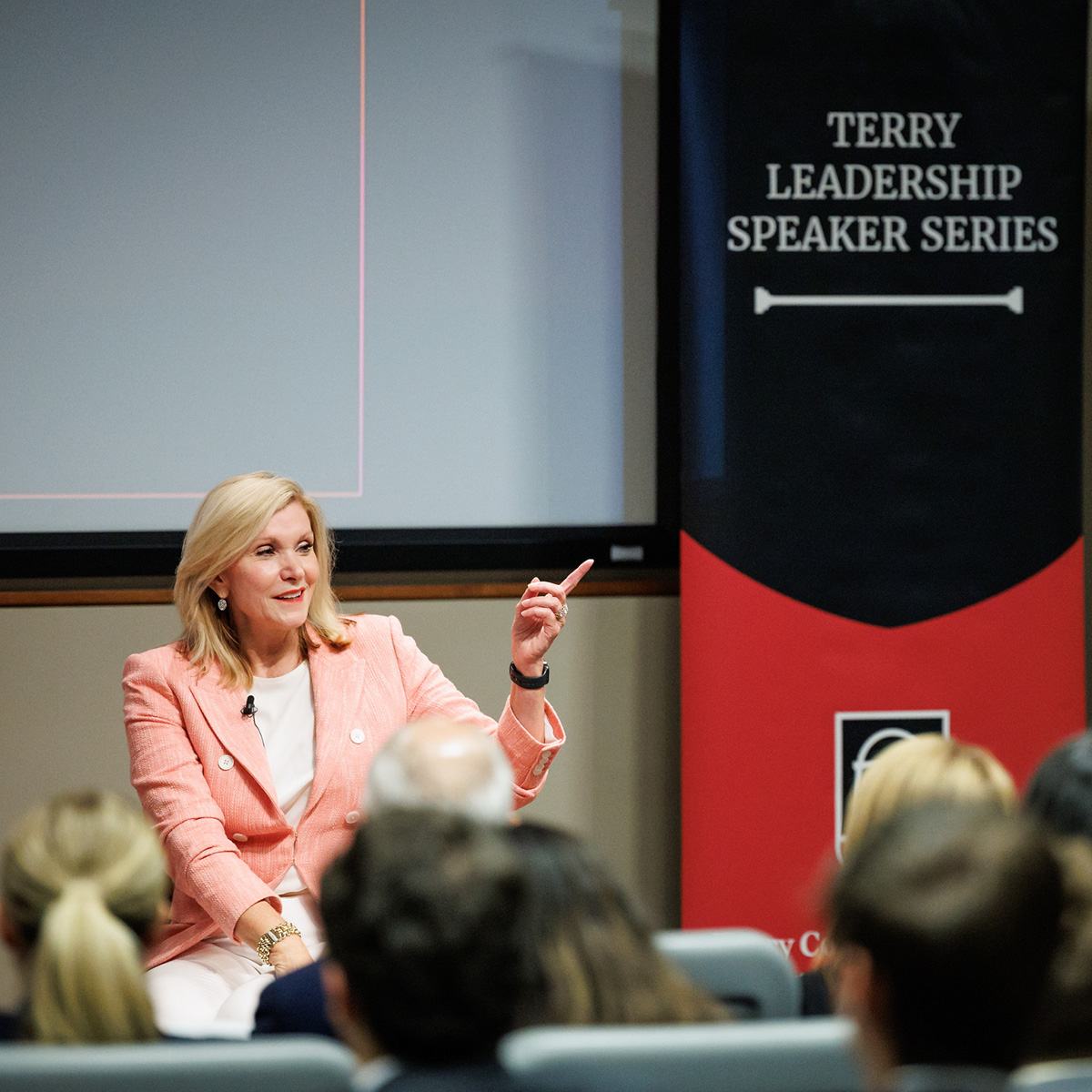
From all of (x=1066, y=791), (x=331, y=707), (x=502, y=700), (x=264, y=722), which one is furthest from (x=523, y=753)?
(x=1066, y=791)

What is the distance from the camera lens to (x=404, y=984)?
41.9 inches

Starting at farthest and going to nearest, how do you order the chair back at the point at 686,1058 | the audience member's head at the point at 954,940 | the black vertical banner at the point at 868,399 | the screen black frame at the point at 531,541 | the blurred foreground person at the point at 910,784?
1. the screen black frame at the point at 531,541
2. the black vertical banner at the point at 868,399
3. the blurred foreground person at the point at 910,784
4. the chair back at the point at 686,1058
5. the audience member's head at the point at 954,940

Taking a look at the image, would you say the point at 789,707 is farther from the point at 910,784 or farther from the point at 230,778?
the point at 910,784

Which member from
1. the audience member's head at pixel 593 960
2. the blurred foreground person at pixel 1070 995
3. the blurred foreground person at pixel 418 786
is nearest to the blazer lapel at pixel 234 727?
the blurred foreground person at pixel 418 786

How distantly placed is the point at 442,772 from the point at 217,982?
1.07 m

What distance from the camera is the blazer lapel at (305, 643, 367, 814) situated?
248 cm

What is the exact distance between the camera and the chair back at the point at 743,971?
1.45m

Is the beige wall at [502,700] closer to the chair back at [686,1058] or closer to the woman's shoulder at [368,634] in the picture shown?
the woman's shoulder at [368,634]

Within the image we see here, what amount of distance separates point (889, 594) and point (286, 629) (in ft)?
4.55

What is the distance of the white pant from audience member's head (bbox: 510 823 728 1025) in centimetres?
98

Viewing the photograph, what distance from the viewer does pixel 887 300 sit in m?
3.11

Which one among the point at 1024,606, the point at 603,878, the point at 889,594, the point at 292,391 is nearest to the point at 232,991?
the point at 603,878

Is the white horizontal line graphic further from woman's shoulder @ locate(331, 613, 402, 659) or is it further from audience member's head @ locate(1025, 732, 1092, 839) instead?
audience member's head @ locate(1025, 732, 1092, 839)

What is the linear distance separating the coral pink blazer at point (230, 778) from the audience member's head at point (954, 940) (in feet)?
4.84
